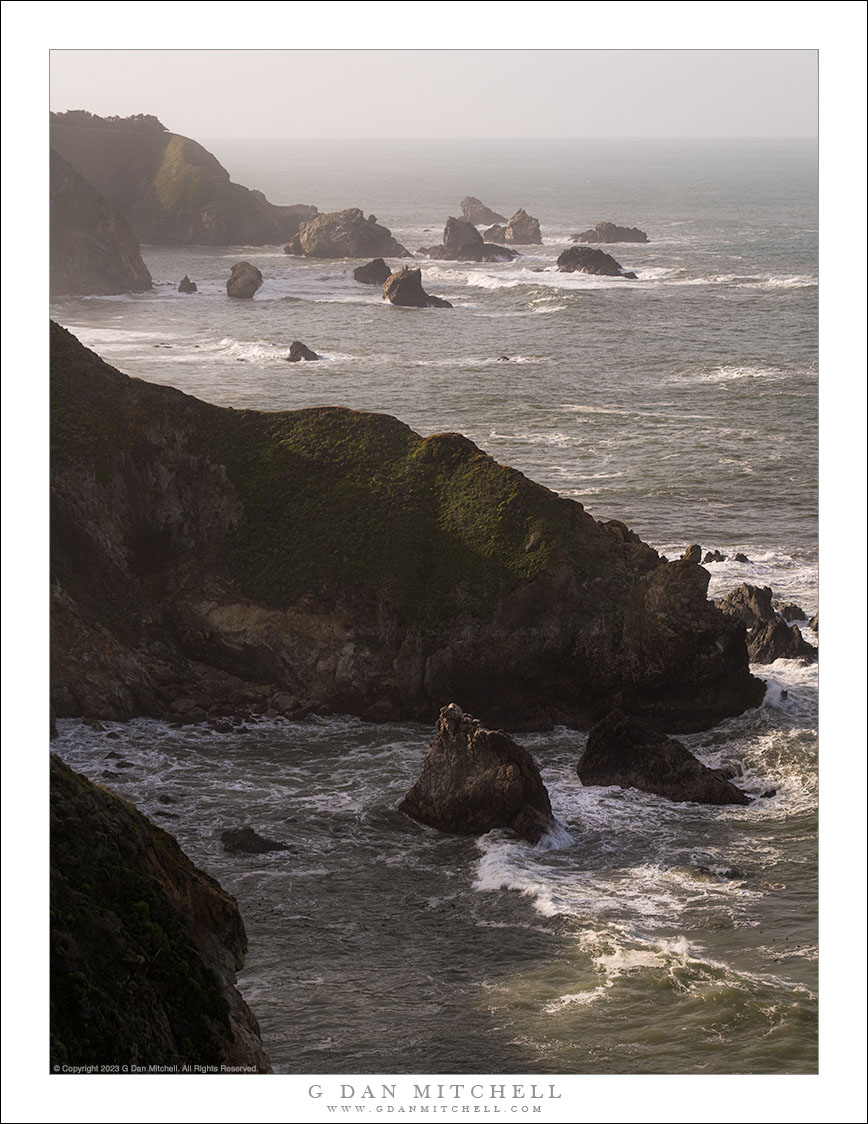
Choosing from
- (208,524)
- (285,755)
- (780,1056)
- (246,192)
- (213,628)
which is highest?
(246,192)

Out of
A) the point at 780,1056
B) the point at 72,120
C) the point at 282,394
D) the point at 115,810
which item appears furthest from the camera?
the point at 72,120

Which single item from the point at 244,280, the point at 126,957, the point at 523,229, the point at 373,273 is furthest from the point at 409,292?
the point at 126,957

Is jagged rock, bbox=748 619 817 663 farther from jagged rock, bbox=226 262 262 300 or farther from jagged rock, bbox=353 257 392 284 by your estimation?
jagged rock, bbox=353 257 392 284

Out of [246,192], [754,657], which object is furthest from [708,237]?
→ [754,657]

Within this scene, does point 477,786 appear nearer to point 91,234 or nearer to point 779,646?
point 779,646

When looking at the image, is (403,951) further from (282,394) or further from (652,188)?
(652,188)

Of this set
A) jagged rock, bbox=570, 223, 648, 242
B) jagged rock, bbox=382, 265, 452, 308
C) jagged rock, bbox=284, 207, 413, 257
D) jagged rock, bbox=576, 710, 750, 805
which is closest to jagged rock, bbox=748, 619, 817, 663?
jagged rock, bbox=576, 710, 750, 805
